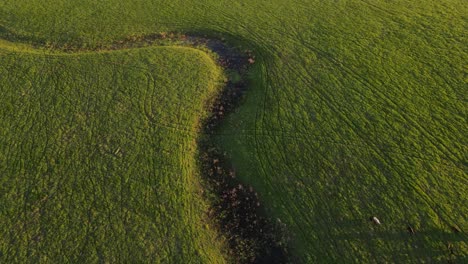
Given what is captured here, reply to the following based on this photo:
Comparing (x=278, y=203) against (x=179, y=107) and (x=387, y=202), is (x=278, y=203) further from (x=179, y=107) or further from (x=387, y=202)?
(x=179, y=107)

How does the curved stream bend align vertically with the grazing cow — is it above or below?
below

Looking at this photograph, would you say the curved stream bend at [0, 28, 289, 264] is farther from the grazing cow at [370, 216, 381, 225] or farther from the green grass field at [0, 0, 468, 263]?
the grazing cow at [370, 216, 381, 225]

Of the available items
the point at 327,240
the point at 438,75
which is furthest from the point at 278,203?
the point at 438,75

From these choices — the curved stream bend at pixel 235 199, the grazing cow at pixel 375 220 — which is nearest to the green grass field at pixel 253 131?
the grazing cow at pixel 375 220

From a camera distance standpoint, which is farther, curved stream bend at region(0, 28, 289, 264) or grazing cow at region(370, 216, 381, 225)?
grazing cow at region(370, 216, 381, 225)

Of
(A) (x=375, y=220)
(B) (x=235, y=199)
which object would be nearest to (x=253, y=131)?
(B) (x=235, y=199)

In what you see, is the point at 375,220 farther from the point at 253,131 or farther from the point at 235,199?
the point at 253,131

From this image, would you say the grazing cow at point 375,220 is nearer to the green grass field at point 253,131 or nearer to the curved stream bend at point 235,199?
the green grass field at point 253,131

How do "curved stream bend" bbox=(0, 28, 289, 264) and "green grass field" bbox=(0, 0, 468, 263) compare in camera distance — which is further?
"green grass field" bbox=(0, 0, 468, 263)

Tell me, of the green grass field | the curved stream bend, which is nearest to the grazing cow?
the green grass field
